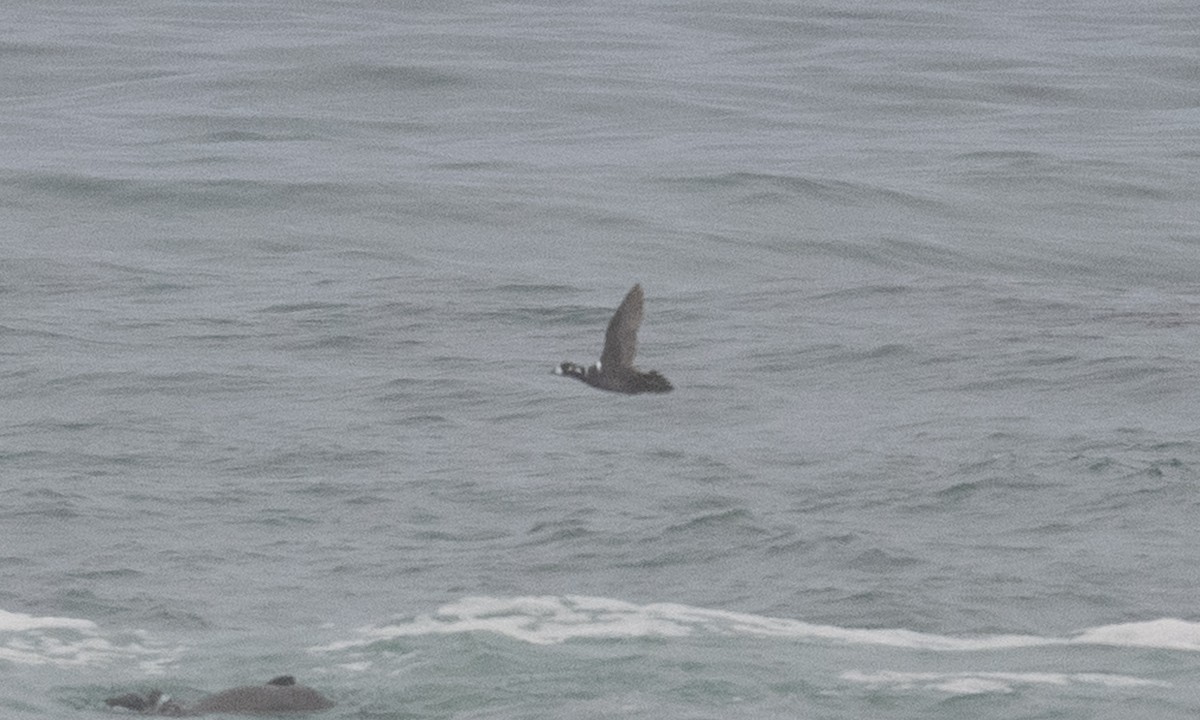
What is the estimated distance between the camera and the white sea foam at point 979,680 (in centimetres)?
1728

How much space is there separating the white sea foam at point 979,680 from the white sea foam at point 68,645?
4592 millimetres

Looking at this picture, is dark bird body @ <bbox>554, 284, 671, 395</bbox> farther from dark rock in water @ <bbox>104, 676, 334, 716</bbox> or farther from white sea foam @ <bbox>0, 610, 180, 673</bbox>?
white sea foam @ <bbox>0, 610, 180, 673</bbox>

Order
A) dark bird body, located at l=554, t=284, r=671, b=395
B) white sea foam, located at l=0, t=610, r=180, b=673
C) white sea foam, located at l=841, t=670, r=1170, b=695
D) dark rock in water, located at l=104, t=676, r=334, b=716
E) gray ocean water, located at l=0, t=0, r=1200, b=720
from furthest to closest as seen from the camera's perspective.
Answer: dark bird body, located at l=554, t=284, r=671, b=395 → gray ocean water, located at l=0, t=0, r=1200, b=720 → white sea foam, located at l=0, t=610, r=180, b=673 → white sea foam, located at l=841, t=670, r=1170, b=695 → dark rock in water, located at l=104, t=676, r=334, b=716

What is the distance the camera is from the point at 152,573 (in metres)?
20.4

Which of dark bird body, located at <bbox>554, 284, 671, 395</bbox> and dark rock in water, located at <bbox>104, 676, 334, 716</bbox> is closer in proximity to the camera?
dark rock in water, located at <bbox>104, 676, 334, 716</bbox>

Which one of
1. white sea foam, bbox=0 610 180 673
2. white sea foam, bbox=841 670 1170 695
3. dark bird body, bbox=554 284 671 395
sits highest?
dark bird body, bbox=554 284 671 395

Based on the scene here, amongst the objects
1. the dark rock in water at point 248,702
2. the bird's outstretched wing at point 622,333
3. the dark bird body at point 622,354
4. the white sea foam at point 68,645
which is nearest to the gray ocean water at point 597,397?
the white sea foam at point 68,645

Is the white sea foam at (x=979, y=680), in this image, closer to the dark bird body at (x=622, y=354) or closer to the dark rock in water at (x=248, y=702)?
the dark bird body at (x=622, y=354)

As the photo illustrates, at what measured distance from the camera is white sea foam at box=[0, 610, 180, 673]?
18.0 metres

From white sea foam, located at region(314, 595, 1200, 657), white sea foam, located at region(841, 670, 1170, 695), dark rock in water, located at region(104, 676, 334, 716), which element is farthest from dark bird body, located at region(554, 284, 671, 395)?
dark rock in water, located at region(104, 676, 334, 716)

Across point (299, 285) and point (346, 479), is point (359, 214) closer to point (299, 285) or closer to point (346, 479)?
point (299, 285)

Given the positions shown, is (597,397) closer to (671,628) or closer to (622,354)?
(671,628)

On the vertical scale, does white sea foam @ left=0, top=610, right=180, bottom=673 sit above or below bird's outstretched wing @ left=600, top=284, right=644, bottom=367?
below

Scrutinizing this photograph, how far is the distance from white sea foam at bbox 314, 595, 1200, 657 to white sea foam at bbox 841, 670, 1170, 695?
74 centimetres
